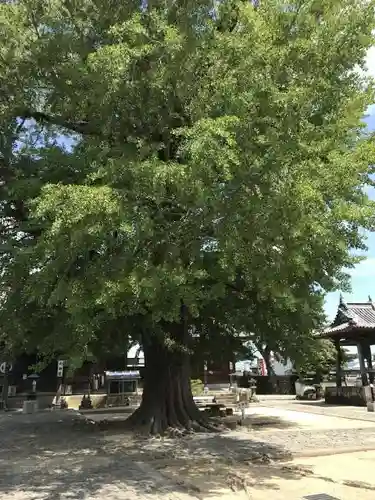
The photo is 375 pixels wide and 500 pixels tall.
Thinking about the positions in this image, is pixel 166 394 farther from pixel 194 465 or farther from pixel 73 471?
pixel 73 471

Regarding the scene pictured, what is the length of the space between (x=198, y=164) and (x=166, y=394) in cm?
980

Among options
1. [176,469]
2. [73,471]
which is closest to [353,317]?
[176,469]

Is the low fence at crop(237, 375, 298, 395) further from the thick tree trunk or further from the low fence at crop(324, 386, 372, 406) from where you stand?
the thick tree trunk

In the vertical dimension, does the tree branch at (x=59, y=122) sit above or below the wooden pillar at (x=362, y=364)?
above

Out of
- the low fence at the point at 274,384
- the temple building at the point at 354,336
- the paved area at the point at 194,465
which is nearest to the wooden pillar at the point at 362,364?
the temple building at the point at 354,336

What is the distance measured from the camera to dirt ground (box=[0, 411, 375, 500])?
314 inches

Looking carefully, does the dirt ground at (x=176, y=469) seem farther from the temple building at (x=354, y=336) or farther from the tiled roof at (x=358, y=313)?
the tiled roof at (x=358, y=313)

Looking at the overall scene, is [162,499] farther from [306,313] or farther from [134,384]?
[134,384]

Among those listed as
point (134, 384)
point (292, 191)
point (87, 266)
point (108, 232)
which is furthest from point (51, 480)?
point (134, 384)

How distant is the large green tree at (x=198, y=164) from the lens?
7.66 metres

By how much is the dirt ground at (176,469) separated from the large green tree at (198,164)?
7.81 feet

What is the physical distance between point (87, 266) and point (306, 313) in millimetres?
6535

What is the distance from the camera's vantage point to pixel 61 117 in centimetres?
1303

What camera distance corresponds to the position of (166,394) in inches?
→ 602
